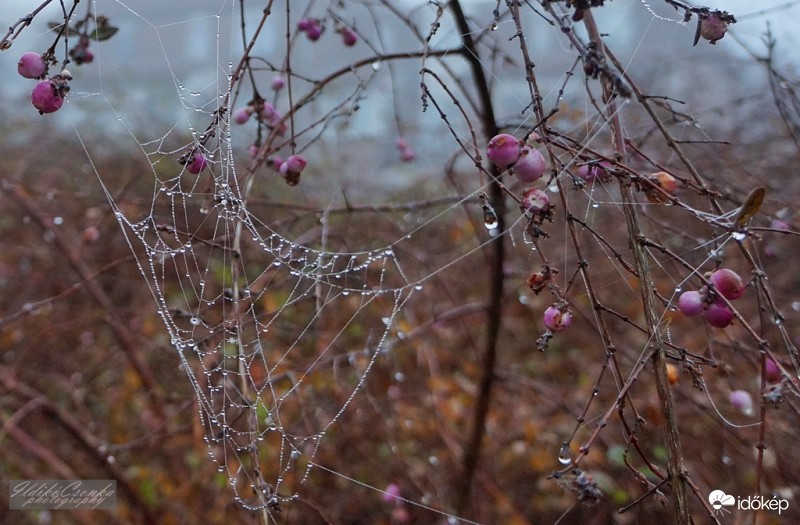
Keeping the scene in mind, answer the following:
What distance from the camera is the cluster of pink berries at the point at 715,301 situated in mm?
888

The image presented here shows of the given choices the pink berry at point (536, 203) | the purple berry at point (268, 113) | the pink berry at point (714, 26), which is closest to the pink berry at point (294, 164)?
the purple berry at point (268, 113)

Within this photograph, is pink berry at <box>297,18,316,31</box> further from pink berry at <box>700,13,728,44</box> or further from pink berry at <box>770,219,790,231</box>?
pink berry at <box>770,219,790,231</box>

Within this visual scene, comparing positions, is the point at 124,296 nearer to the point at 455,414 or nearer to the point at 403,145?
the point at 455,414

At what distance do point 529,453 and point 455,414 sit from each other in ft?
0.99

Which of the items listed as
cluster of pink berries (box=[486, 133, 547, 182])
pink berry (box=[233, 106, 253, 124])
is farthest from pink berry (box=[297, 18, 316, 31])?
cluster of pink berries (box=[486, 133, 547, 182])

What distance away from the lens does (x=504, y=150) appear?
89cm

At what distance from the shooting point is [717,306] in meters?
0.89

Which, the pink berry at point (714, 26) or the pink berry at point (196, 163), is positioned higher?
the pink berry at point (714, 26)

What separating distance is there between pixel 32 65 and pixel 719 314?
1045 mm

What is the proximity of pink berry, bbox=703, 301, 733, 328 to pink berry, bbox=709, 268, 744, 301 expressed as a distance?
0.10 feet

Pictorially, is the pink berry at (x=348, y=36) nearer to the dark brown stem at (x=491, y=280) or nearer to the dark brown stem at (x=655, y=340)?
the dark brown stem at (x=491, y=280)

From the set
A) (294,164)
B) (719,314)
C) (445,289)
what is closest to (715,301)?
(719,314)

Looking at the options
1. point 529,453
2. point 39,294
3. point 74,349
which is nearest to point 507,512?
point 529,453

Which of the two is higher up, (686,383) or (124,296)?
(686,383)
